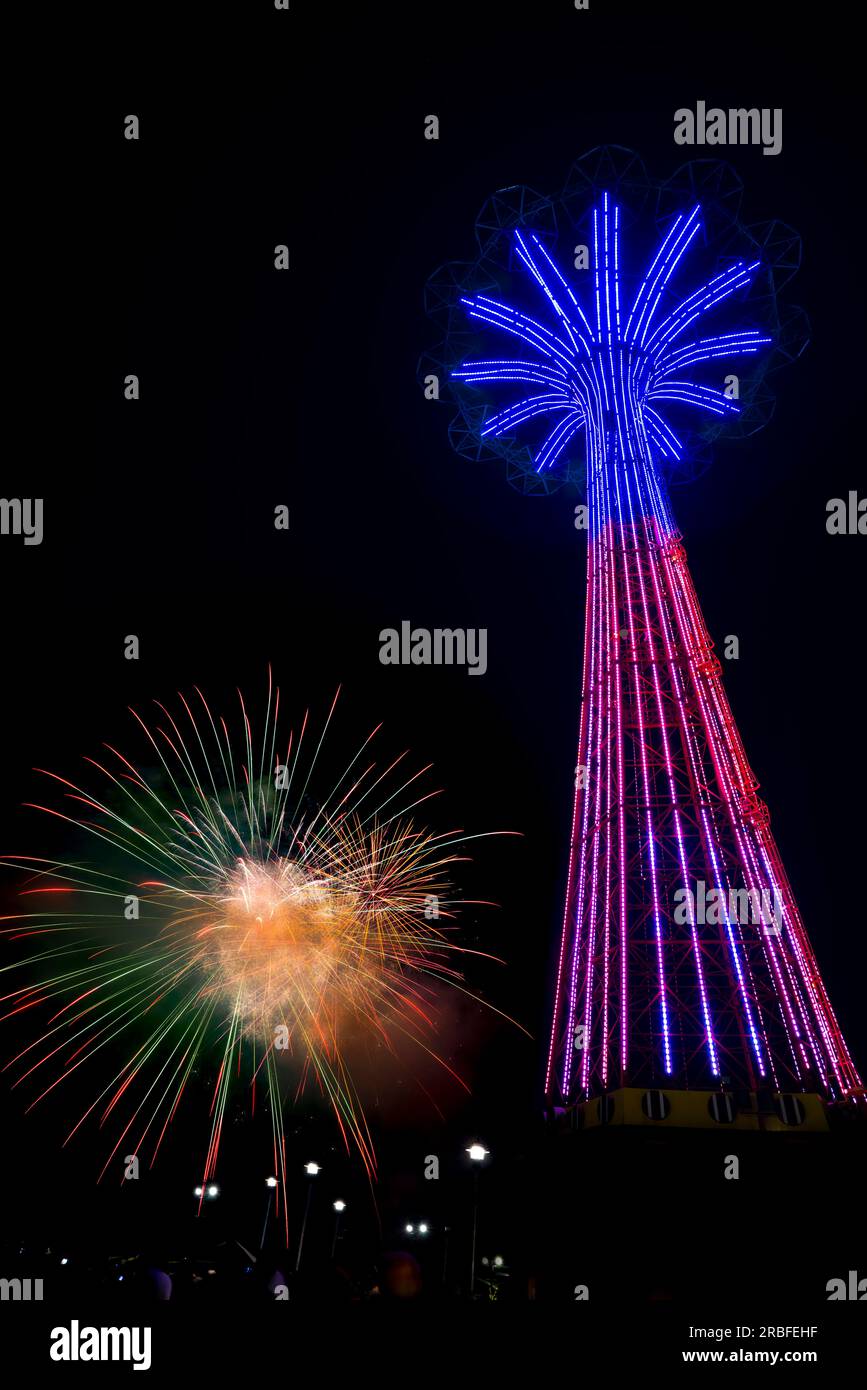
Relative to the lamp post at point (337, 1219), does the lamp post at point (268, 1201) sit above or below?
above

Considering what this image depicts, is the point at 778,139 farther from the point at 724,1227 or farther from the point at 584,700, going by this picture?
the point at 724,1227

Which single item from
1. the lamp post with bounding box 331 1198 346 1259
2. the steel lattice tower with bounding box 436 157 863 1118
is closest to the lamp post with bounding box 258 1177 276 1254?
the lamp post with bounding box 331 1198 346 1259

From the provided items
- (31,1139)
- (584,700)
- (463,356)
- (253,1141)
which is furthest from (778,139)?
(253,1141)

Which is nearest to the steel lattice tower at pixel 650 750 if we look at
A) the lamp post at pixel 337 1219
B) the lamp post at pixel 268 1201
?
the lamp post at pixel 268 1201

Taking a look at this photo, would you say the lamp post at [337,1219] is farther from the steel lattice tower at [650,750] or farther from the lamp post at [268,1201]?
the steel lattice tower at [650,750]

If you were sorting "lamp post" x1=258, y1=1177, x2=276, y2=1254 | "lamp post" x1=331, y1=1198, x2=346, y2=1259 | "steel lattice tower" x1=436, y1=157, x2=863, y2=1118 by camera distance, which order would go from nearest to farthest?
"steel lattice tower" x1=436, y1=157, x2=863, y2=1118, "lamp post" x1=258, y1=1177, x2=276, y2=1254, "lamp post" x1=331, y1=1198, x2=346, y2=1259

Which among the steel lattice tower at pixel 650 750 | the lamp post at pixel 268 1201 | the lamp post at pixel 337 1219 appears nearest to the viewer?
the steel lattice tower at pixel 650 750

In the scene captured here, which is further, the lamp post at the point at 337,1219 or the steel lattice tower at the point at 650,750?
the lamp post at the point at 337,1219

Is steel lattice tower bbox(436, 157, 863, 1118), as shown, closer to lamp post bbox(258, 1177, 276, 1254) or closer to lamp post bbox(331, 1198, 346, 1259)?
lamp post bbox(258, 1177, 276, 1254)
